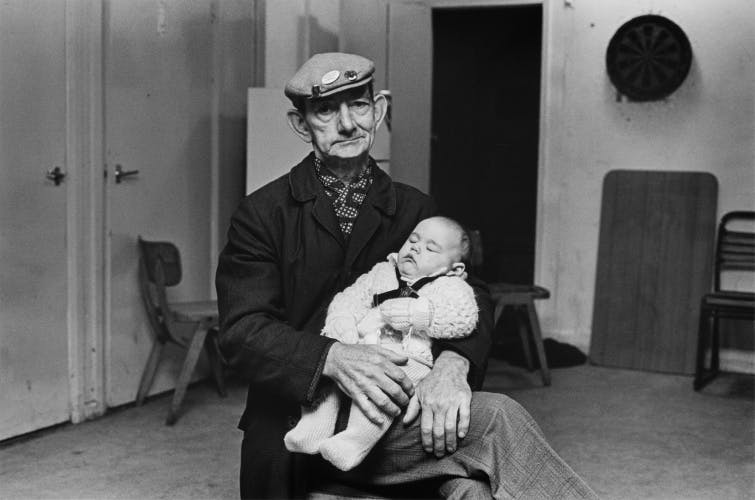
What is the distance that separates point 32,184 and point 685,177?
364cm

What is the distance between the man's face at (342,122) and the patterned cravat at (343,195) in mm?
41

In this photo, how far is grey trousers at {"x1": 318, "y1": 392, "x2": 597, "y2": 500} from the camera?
155 cm

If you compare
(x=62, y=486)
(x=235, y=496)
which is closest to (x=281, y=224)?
(x=235, y=496)

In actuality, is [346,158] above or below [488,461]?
above

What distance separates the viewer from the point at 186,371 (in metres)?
A: 4.19

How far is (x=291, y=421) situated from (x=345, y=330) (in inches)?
8.0

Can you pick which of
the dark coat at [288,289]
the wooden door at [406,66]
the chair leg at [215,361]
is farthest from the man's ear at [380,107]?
the wooden door at [406,66]

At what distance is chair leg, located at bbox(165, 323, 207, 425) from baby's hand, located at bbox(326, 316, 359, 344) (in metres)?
2.51

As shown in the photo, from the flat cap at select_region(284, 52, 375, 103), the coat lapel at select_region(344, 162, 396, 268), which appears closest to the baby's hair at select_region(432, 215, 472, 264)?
the coat lapel at select_region(344, 162, 396, 268)

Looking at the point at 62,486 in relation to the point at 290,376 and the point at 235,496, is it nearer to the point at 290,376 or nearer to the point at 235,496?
the point at 235,496

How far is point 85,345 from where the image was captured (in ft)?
13.5

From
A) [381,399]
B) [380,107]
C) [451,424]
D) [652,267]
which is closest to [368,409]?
[381,399]

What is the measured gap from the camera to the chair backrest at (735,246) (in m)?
5.29

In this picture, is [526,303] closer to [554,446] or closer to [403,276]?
[554,446]
